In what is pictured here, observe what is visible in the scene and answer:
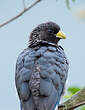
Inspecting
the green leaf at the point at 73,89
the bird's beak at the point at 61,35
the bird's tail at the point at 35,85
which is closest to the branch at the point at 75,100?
the green leaf at the point at 73,89

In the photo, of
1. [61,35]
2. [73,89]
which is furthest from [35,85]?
[61,35]

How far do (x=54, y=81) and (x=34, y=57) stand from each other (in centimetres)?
37

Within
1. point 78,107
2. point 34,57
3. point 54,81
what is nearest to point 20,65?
point 34,57

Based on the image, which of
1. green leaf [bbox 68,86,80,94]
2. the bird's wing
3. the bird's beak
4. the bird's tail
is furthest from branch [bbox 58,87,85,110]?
the bird's beak

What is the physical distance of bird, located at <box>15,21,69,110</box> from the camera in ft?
12.6

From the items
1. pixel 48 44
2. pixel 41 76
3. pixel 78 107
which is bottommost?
pixel 78 107

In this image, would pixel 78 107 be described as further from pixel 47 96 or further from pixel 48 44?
pixel 48 44

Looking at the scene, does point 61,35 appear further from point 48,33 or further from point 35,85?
point 35,85

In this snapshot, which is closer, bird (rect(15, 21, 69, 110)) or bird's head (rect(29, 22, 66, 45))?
bird (rect(15, 21, 69, 110))

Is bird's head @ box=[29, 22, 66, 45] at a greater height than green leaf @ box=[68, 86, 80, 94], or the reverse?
bird's head @ box=[29, 22, 66, 45]

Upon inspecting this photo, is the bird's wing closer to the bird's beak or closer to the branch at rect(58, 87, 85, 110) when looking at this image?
the branch at rect(58, 87, 85, 110)

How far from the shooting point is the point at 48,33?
16.6ft

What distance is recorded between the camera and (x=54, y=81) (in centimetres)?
401

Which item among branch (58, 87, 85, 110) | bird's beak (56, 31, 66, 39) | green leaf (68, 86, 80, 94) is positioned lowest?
branch (58, 87, 85, 110)
